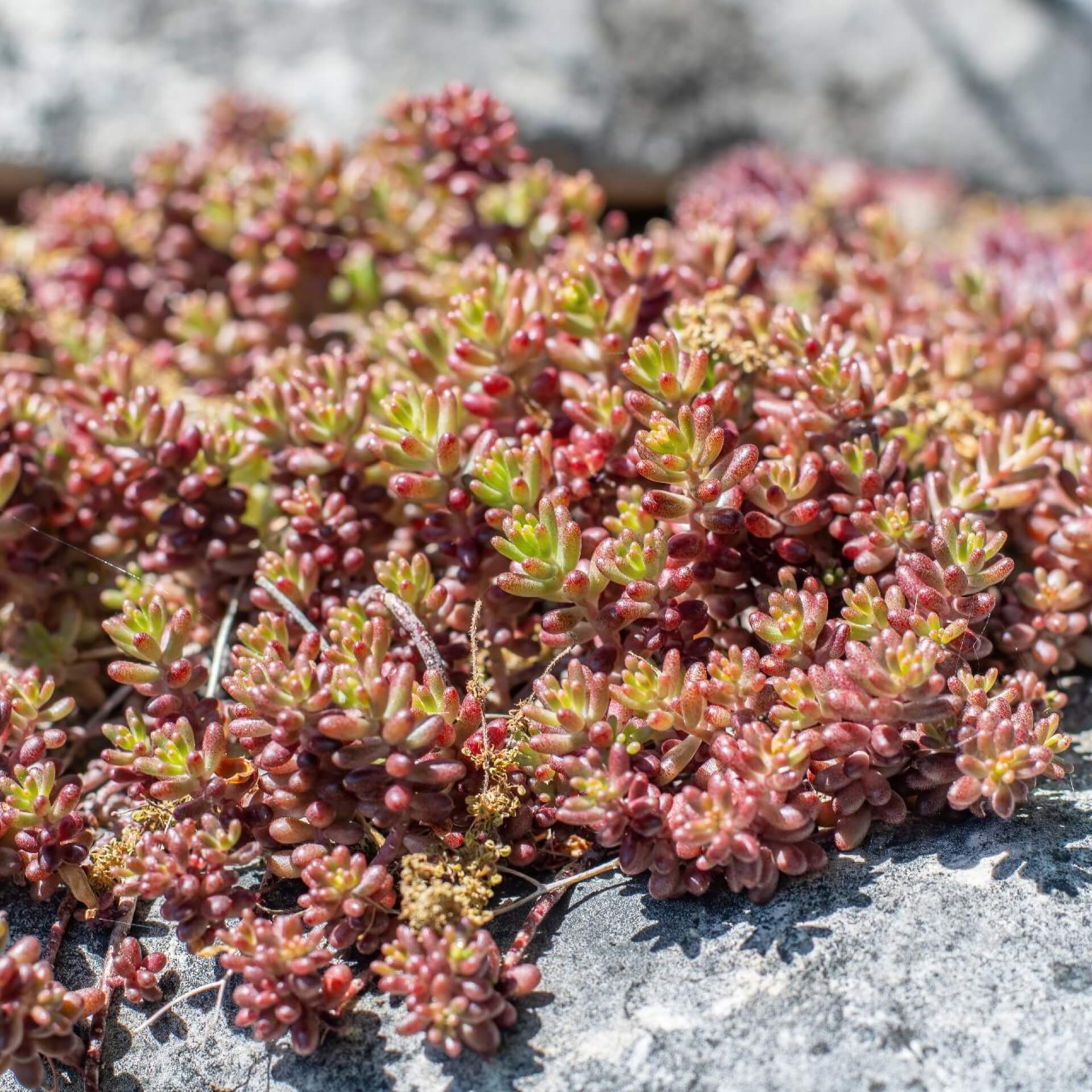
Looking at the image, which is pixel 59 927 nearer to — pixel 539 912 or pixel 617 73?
pixel 539 912

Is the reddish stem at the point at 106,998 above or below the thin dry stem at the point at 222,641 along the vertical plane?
below

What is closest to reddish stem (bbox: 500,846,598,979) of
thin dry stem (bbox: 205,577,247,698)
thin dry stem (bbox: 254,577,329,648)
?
thin dry stem (bbox: 254,577,329,648)

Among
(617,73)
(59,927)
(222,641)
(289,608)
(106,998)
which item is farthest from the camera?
(617,73)

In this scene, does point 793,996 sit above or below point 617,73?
below

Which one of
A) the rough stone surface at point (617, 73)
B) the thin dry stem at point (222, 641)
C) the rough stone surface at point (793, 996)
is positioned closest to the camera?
the rough stone surface at point (793, 996)

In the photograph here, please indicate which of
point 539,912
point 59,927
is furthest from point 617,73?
point 59,927

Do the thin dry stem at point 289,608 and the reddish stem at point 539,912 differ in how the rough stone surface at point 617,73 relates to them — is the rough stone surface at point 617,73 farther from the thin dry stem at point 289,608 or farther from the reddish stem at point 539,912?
the reddish stem at point 539,912

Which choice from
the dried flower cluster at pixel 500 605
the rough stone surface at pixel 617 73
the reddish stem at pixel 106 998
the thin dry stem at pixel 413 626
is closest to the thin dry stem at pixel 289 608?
the dried flower cluster at pixel 500 605
